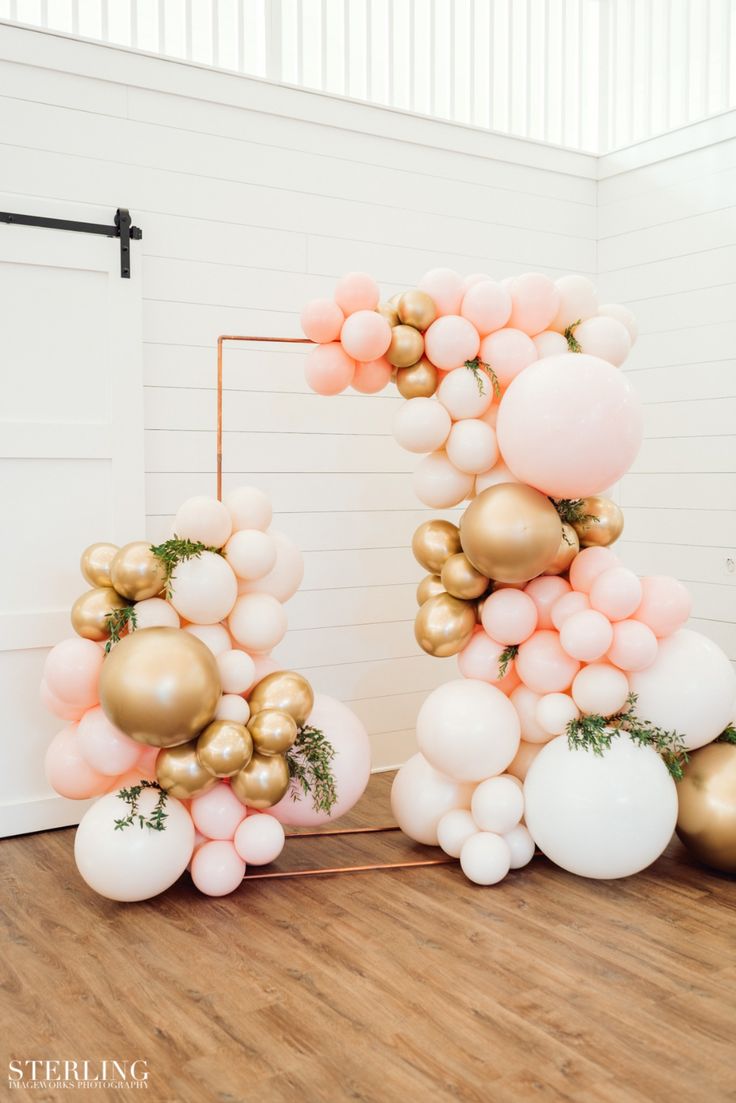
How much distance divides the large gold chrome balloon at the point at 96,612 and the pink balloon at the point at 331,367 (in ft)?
2.52

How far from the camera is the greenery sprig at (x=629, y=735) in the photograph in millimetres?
2623

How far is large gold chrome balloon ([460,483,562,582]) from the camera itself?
102 inches

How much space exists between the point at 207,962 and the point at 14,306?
1874 mm

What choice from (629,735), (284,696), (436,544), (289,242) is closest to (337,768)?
(284,696)

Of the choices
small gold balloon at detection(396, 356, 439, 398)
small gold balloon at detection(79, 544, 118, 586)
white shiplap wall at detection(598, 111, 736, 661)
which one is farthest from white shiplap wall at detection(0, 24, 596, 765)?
small gold balloon at detection(396, 356, 439, 398)

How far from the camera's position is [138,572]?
2.60 meters

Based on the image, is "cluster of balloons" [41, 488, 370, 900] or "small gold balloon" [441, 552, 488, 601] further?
"small gold balloon" [441, 552, 488, 601]

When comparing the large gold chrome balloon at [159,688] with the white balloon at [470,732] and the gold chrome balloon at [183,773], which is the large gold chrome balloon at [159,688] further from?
the white balloon at [470,732]

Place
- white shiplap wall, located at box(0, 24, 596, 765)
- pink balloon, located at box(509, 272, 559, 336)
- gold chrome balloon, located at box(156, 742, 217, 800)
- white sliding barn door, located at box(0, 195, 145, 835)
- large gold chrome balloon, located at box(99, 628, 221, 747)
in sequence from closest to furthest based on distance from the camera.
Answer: large gold chrome balloon, located at box(99, 628, 221, 747) < gold chrome balloon, located at box(156, 742, 217, 800) < pink balloon, located at box(509, 272, 559, 336) < white sliding barn door, located at box(0, 195, 145, 835) < white shiplap wall, located at box(0, 24, 596, 765)

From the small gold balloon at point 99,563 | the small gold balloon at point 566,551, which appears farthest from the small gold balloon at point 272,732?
the small gold balloon at point 566,551

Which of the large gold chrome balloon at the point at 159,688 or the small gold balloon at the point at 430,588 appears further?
the small gold balloon at the point at 430,588

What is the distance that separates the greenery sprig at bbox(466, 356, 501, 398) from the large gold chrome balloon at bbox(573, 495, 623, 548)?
1.31 ft

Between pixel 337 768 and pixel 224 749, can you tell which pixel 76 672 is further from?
pixel 337 768

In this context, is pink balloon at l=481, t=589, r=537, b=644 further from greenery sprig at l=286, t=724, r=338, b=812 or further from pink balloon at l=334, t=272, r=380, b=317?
pink balloon at l=334, t=272, r=380, b=317
